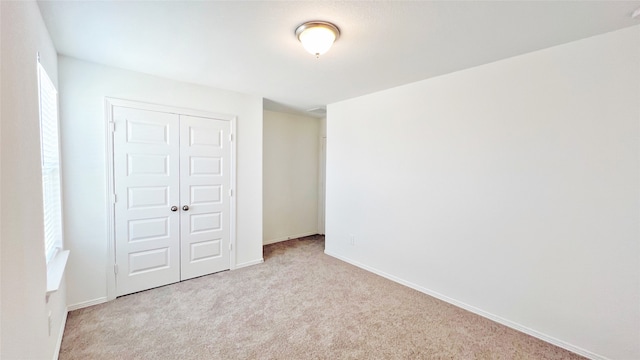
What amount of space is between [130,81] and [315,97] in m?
2.23

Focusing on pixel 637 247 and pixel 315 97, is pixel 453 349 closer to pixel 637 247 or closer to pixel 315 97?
pixel 637 247

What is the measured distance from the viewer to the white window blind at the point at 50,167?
195 centimetres

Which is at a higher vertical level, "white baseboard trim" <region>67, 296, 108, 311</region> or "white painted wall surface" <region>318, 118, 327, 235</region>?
"white painted wall surface" <region>318, 118, 327, 235</region>

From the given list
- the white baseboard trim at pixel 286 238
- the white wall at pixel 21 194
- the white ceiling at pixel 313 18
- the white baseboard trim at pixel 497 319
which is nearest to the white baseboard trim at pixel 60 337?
the white wall at pixel 21 194

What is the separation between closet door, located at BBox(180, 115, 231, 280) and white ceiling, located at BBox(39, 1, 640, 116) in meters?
0.74

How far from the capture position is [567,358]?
2.02 m

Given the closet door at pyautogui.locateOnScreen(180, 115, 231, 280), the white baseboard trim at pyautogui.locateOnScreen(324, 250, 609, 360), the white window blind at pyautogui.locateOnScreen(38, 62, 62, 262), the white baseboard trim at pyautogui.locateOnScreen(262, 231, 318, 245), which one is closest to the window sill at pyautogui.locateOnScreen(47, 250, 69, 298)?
the white window blind at pyautogui.locateOnScreen(38, 62, 62, 262)

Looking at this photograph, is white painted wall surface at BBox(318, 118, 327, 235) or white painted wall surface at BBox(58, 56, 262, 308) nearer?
white painted wall surface at BBox(58, 56, 262, 308)

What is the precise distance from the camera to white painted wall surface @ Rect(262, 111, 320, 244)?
4879 millimetres

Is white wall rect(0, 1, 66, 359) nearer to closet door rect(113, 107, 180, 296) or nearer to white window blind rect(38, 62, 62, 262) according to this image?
white window blind rect(38, 62, 62, 262)

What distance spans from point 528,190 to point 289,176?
12.4ft

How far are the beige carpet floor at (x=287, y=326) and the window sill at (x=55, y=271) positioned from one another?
0.61 meters

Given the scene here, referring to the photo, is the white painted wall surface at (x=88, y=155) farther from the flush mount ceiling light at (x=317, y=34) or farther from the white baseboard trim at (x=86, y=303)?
the flush mount ceiling light at (x=317, y=34)

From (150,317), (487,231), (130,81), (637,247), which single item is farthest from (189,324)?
(637,247)
